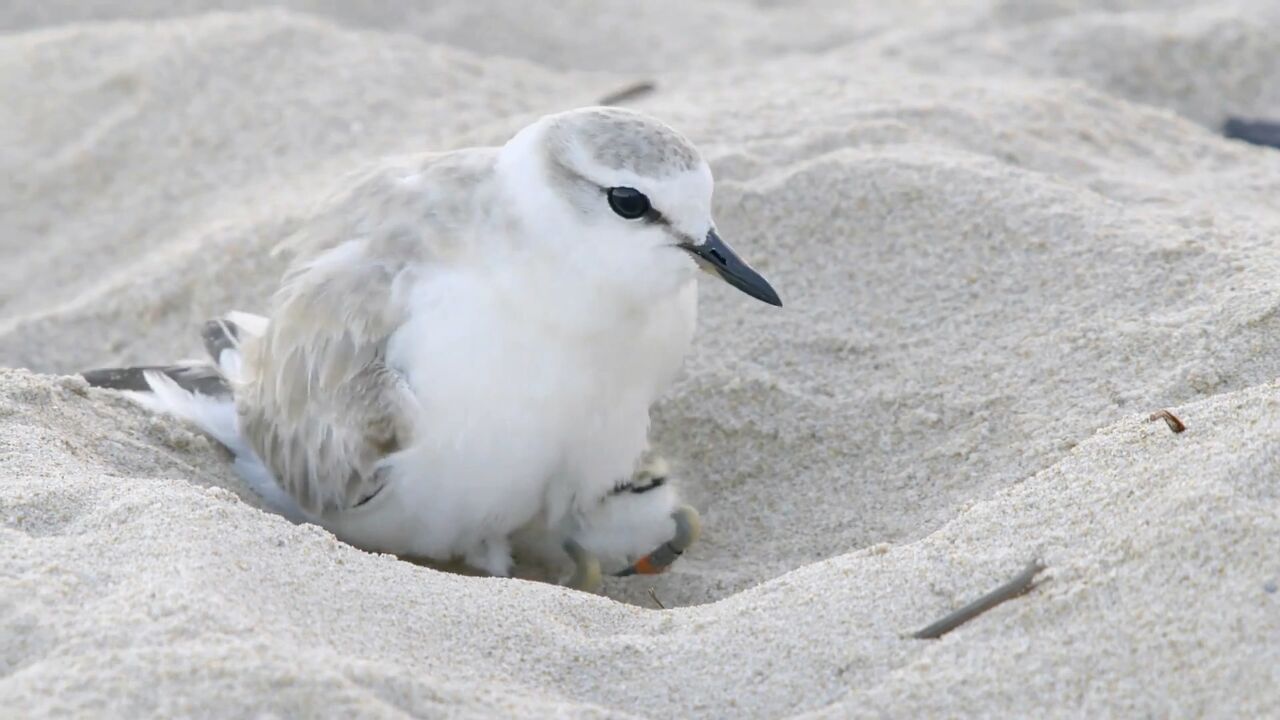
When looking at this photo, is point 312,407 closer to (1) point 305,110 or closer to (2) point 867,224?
(2) point 867,224

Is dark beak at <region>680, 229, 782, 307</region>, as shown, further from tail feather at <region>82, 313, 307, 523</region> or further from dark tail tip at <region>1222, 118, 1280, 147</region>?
dark tail tip at <region>1222, 118, 1280, 147</region>

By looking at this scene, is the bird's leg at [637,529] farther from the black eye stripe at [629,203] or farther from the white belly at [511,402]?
the black eye stripe at [629,203]

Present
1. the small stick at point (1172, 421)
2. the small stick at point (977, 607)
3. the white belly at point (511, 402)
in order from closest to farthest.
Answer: the small stick at point (977, 607) < the small stick at point (1172, 421) < the white belly at point (511, 402)

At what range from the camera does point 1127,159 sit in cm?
471

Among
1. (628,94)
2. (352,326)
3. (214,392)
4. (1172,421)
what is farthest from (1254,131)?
(214,392)

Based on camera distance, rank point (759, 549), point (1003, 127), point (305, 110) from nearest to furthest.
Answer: point (759, 549) < point (1003, 127) < point (305, 110)

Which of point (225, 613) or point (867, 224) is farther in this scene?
point (867, 224)

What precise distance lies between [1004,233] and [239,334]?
7.11 feet

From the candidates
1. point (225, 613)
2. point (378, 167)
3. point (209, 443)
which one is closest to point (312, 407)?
point (209, 443)

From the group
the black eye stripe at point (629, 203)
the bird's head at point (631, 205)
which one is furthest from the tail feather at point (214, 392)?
the black eye stripe at point (629, 203)

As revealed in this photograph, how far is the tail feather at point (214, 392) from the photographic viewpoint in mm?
3830

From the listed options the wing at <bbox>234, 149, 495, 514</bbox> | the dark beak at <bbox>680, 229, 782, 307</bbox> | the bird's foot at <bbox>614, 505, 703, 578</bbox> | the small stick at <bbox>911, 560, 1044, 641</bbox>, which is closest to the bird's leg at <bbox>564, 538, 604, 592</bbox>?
the bird's foot at <bbox>614, 505, 703, 578</bbox>

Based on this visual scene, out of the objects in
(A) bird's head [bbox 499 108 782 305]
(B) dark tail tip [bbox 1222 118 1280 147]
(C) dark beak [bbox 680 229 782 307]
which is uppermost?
(A) bird's head [bbox 499 108 782 305]

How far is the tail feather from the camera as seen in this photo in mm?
3830
